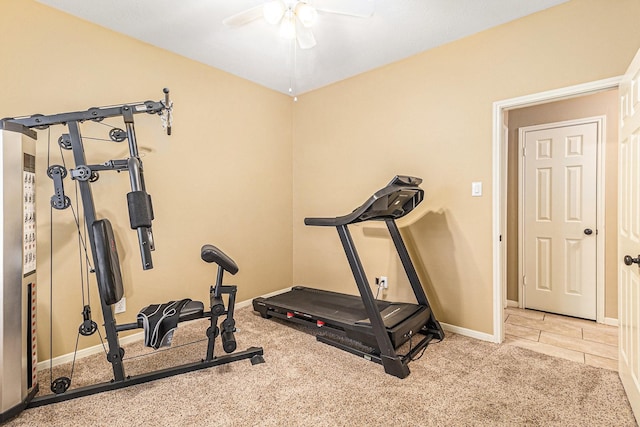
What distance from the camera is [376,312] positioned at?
7.32 ft

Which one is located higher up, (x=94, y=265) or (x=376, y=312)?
(x=94, y=265)

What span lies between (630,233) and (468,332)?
1.43 metres

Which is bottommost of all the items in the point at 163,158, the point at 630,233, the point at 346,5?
the point at 630,233

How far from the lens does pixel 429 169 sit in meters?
2.97

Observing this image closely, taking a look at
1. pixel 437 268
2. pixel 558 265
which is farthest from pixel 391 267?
pixel 558 265

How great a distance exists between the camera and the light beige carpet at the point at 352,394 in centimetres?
171

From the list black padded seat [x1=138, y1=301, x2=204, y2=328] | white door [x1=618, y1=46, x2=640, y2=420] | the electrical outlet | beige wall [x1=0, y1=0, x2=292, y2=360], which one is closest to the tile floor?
white door [x1=618, y1=46, x2=640, y2=420]

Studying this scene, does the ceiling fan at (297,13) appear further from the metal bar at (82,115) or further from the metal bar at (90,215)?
the metal bar at (90,215)

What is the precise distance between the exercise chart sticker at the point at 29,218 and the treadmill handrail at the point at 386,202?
1776mm

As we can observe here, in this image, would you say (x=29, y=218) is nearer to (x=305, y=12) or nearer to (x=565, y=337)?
(x=305, y=12)

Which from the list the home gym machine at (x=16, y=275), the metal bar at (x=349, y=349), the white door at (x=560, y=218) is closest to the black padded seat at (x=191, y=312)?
the home gym machine at (x=16, y=275)

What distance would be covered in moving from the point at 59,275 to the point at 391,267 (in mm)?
2801

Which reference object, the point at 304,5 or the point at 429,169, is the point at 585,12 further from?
the point at 304,5

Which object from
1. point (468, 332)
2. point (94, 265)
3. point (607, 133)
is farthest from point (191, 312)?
point (607, 133)
